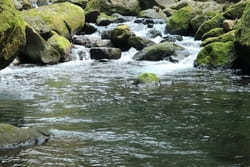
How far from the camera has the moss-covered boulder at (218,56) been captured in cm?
2294

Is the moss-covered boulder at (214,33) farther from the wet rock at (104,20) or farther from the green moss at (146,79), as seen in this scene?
the green moss at (146,79)

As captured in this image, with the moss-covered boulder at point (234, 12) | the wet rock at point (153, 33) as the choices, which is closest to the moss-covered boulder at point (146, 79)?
the moss-covered boulder at point (234, 12)

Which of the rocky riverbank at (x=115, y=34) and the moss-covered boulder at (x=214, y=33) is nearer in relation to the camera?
the rocky riverbank at (x=115, y=34)

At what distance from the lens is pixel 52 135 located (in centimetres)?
1042

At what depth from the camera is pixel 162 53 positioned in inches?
1043

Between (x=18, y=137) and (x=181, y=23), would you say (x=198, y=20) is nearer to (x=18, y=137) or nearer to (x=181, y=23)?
(x=181, y=23)

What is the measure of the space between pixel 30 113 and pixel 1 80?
7.05m

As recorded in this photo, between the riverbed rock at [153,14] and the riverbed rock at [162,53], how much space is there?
40.4ft

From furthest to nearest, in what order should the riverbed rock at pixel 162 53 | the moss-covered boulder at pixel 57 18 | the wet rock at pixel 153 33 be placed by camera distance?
the wet rock at pixel 153 33, the moss-covered boulder at pixel 57 18, the riverbed rock at pixel 162 53

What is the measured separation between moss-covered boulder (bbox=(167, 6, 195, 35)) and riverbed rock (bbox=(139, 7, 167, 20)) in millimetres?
5502

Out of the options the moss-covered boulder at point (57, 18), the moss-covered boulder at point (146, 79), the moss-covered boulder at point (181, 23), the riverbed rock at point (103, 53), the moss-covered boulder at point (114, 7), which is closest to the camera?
the moss-covered boulder at point (146, 79)

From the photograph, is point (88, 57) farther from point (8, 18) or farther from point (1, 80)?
point (8, 18)

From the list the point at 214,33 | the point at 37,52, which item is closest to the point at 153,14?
the point at 214,33

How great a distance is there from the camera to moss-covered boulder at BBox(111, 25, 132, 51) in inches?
1152
